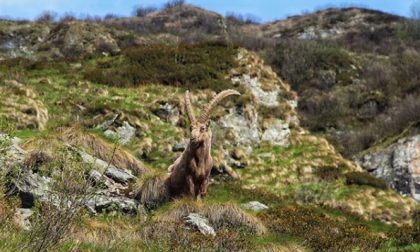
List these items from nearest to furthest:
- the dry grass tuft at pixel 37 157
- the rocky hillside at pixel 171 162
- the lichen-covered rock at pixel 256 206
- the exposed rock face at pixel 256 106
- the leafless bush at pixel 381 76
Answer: the rocky hillside at pixel 171 162
the dry grass tuft at pixel 37 157
the lichen-covered rock at pixel 256 206
the exposed rock face at pixel 256 106
the leafless bush at pixel 381 76

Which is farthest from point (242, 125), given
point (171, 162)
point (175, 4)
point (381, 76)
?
point (175, 4)

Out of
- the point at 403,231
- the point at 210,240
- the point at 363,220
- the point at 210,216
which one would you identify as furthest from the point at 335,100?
the point at 210,240

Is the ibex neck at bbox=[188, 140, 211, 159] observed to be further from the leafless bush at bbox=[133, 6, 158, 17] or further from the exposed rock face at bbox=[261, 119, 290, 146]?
the leafless bush at bbox=[133, 6, 158, 17]

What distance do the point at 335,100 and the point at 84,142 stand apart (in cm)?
3170

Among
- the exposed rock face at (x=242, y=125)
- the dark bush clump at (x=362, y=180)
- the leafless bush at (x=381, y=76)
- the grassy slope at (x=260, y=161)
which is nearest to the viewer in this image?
the grassy slope at (x=260, y=161)

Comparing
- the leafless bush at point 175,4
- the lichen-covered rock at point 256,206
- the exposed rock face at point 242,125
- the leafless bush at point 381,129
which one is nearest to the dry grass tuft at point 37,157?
the lichen-covered rock at point 256,206

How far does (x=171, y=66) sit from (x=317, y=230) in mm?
15682

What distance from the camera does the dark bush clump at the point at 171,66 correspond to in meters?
25.1

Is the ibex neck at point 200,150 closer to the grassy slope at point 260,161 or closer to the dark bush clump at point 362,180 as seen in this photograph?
the grassy slope at point 260,161

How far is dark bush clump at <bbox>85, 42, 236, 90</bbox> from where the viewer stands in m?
25.1

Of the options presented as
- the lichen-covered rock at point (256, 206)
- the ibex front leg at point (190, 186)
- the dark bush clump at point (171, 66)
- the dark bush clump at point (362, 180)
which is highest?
the dark bush clump at point (171, 66)

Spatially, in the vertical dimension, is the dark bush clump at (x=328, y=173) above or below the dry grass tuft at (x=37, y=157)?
below

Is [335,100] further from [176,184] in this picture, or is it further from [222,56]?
[176,184]

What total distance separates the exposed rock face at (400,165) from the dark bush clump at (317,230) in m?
11.6
